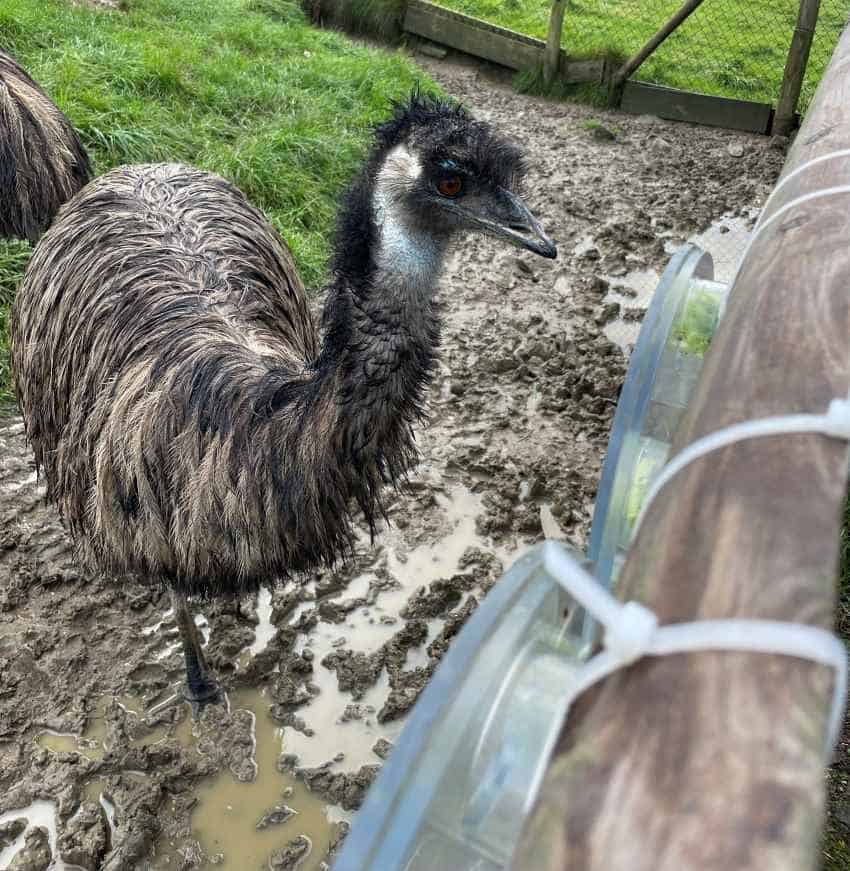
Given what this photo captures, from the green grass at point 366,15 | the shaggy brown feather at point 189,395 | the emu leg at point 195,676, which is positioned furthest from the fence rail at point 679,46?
the emu leg at point 195,676

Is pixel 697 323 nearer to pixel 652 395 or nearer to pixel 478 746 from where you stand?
pixel 652 395

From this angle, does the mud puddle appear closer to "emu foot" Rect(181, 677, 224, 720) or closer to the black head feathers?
"emu foot" Rect(181, 677, 224, 720)

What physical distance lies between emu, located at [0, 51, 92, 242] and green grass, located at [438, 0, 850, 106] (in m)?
4.96

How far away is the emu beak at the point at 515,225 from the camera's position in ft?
5.83

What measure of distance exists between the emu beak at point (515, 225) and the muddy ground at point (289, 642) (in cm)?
133

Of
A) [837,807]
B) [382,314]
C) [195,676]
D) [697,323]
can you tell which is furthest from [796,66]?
[195,676]

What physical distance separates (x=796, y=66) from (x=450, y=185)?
581cm

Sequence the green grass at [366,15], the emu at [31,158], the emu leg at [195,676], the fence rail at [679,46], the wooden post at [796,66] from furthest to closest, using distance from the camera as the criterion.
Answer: the green grass at [366,15] → the fence rail at [679,46] → the wooden post at [796,66] → the emu at [31,158] → the emu leg at [195,676]

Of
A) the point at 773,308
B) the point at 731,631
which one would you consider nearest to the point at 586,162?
the point at 773,308

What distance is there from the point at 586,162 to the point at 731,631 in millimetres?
5828

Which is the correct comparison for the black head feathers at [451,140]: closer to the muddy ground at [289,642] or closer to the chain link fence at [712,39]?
the muddy ground at [289,642]

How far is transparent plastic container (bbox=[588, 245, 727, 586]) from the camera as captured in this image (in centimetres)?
159

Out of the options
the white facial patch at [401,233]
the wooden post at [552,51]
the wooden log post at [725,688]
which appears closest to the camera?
the wooden log post at [725,688]

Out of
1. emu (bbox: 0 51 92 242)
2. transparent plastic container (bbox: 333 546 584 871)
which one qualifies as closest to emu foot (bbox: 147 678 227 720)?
transparent plastic container (bbox: 333 546 584 871)
